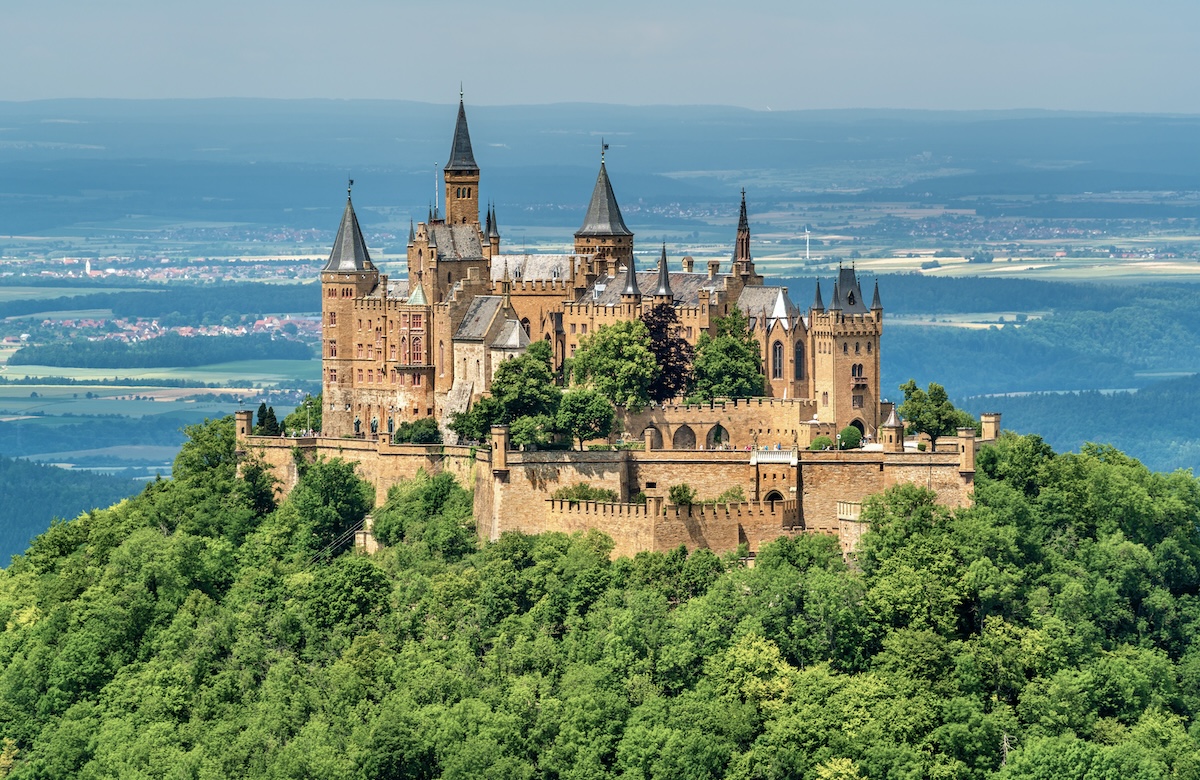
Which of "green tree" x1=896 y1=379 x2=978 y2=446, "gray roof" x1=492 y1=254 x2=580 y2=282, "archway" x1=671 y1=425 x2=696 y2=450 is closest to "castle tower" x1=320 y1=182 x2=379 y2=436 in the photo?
"gray roof" x1=492 y1=254 x2=580 y2=282

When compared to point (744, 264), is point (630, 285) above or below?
below

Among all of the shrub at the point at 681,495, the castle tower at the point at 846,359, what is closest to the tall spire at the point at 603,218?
the castle tower at the point at 846,359

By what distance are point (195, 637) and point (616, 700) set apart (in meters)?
16.9

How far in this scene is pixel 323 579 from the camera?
78062 mm

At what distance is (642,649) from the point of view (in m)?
71.0

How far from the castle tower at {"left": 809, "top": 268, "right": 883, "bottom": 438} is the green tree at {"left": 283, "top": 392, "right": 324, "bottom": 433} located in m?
20.0

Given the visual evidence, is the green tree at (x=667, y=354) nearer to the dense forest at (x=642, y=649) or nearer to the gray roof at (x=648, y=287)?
the gray roof at (x=648, y=287)

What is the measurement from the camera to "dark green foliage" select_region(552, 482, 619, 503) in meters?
77.2

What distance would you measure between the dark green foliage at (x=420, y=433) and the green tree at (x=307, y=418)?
25.4 ft

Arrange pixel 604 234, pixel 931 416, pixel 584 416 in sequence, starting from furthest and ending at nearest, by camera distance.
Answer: pixel 604 234
pixel 931 416
pixel 584 416

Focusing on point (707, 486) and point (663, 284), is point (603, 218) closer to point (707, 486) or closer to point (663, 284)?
point (663, 284)

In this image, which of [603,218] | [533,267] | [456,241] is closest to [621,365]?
[533,267]

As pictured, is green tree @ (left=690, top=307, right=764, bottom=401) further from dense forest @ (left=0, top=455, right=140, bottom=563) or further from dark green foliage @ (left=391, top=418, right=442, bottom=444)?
dense forest @ (left=0, top=455, right=140, bottom=563)

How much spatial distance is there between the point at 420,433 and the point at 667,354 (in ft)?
29.5
